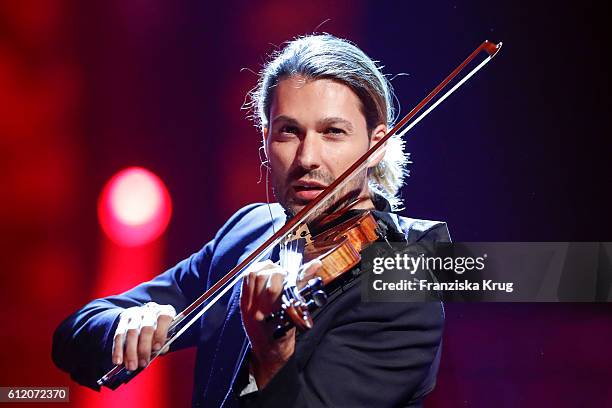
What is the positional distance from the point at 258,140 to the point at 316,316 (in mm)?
795

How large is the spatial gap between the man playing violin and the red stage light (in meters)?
0.21

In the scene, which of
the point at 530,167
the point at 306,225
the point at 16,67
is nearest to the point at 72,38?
the point at 16,67

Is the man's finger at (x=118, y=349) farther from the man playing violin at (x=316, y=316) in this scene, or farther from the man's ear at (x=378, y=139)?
the man's ear at (x=378, y=139)

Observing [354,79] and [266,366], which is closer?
[266,366]

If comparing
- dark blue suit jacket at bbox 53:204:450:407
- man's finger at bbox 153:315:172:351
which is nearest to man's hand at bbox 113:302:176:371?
man's finger at bbox 153:315:172:351

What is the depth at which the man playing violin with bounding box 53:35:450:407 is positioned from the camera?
1.62m

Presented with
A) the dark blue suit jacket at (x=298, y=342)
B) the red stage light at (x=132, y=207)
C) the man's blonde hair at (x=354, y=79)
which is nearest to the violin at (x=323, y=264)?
the dark blue suit jacket at (x=298, y=342)

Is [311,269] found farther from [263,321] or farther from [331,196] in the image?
[331,196]

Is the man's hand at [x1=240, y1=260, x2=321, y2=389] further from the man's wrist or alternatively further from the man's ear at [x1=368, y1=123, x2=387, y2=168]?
the man's ear at [x1=368, y1=123, x2=387, y2=168]

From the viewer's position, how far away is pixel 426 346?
5.63 ft

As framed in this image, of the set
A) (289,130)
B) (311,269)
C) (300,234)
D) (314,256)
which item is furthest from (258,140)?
(311,269)

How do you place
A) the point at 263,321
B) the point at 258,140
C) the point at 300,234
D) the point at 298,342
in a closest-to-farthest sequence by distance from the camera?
the point at 263,321 < the point at 298,342 < the point at 300,234 < the point at 258,140

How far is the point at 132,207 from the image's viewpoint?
2.37 meters

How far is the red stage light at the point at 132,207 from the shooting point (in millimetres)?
2354
